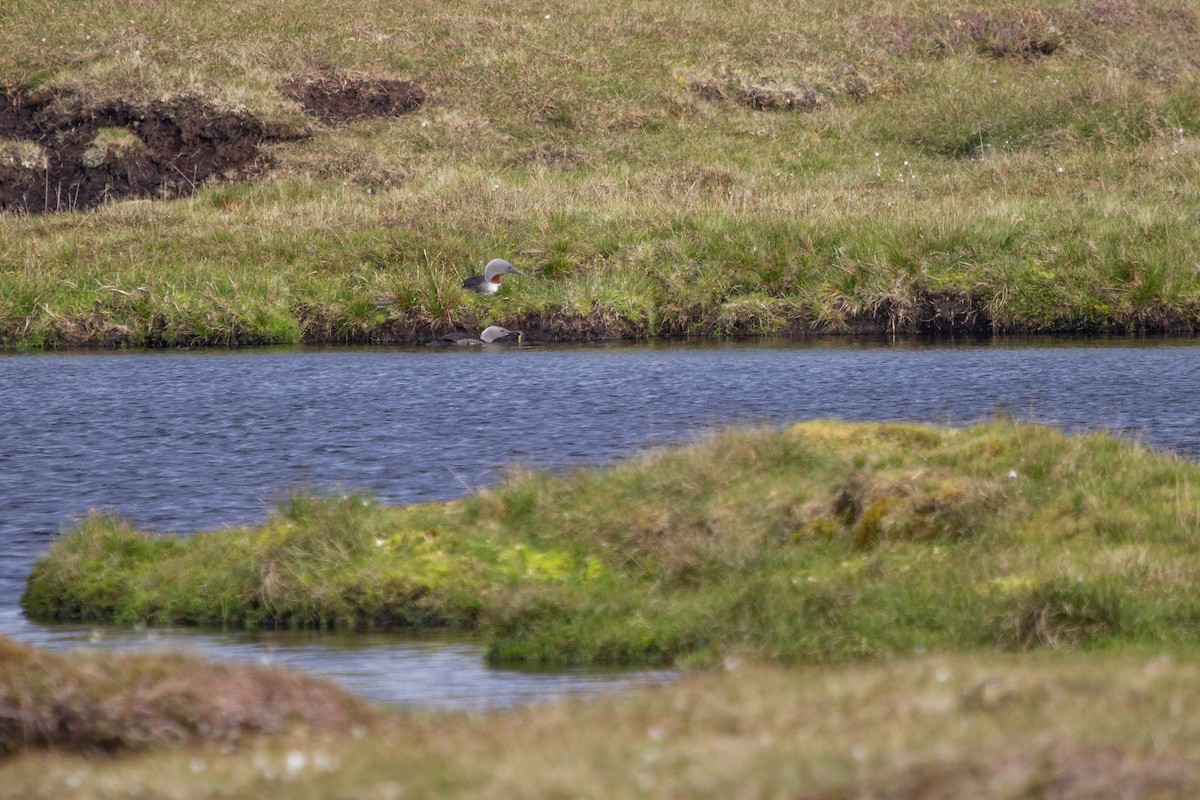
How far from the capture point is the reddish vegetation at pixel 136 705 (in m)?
7.57

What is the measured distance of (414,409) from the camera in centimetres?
2362

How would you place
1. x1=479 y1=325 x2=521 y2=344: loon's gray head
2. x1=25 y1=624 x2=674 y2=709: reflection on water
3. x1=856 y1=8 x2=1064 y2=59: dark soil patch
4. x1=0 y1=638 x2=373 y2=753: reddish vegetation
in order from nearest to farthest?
x1=0 y1=638 x2=373 y2=753: reddish vegetation → x1=25 y1=624 x2=674 y2=709: reflection on water → x1=479 y1=325 x2=521 y2=344: loon's gray head → x1=856 y1=8 x2=1064 y2=59: dark soil patch

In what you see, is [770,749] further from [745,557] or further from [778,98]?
[778,98]

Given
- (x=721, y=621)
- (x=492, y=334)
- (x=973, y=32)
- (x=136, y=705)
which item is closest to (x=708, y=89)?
(x=973, y=32)

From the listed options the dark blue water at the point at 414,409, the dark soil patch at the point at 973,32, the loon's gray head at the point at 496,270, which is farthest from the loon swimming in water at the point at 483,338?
the dark soil patch at the point at 973,32

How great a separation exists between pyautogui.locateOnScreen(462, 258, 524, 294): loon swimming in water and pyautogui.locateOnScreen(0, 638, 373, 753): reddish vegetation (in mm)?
24370

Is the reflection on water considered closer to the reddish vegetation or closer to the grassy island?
the grassy island

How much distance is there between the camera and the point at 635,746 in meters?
6.46

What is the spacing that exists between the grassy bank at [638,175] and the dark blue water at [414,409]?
2128 millimetres

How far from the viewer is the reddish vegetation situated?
757 centimetres

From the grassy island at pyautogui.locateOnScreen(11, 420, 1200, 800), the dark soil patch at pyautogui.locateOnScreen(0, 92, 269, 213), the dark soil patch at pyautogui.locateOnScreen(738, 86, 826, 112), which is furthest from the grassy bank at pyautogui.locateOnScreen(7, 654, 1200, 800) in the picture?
the dark soil patch at pyautogui.locateOnScreen(738, 86, 826, 112)

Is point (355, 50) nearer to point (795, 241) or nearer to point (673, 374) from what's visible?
point (795, 241)

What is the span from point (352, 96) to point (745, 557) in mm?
38584

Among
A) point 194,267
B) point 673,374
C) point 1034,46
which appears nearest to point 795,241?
point 673,374
